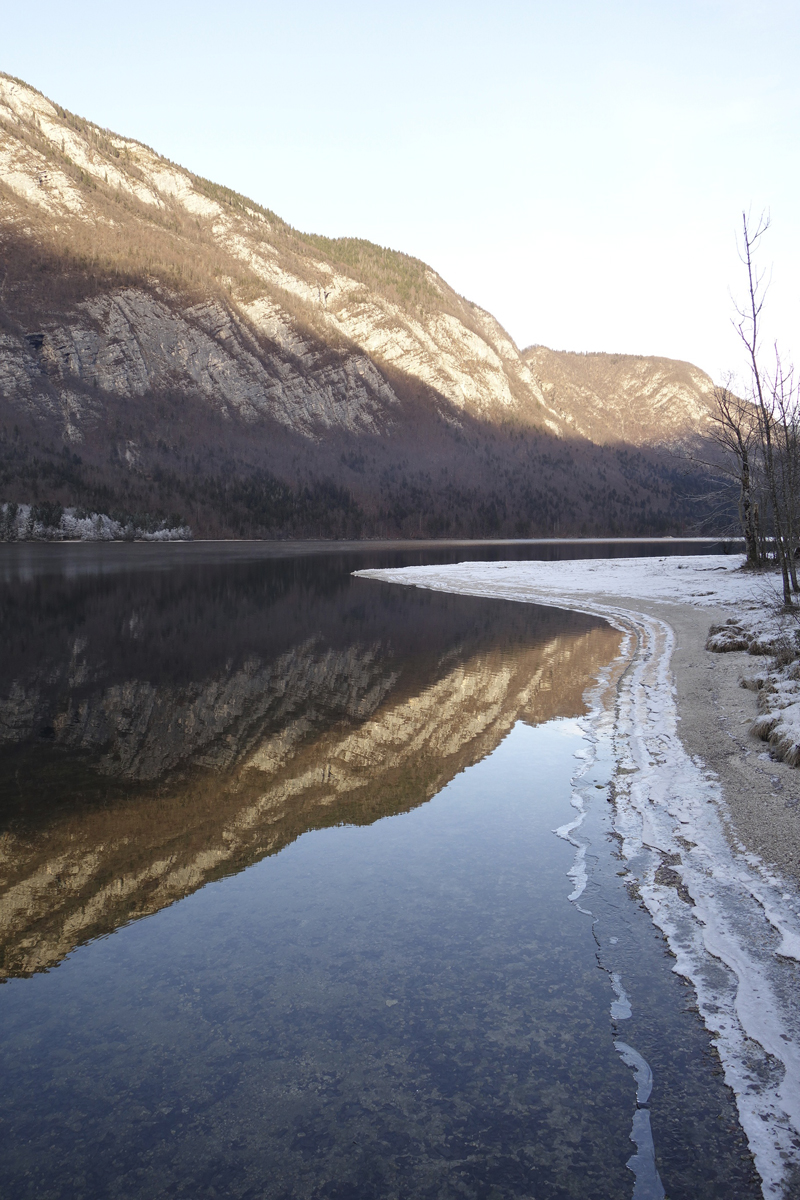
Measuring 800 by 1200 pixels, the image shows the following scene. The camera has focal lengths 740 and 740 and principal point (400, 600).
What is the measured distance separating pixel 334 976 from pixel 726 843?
4.47m

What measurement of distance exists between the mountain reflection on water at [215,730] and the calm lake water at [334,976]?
7 cm

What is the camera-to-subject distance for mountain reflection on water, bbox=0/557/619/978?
7.60 m

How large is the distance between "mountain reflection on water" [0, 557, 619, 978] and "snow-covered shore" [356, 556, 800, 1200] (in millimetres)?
2145

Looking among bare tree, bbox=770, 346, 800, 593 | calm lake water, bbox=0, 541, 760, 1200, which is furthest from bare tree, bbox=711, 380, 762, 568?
calm lake water, bbox=0, 541, 760, 1200

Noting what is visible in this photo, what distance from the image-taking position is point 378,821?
8961 millimetres

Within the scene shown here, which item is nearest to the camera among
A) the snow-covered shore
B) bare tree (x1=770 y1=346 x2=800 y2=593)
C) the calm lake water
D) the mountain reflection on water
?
the calm lake water

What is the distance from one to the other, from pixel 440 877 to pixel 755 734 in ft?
20.7

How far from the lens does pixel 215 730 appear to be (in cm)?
1306

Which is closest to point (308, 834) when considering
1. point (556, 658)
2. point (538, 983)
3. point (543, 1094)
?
point (538, 983)

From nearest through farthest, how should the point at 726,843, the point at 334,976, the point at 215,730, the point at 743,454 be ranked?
the point at 334,976, the point at 726,843, the point at 215,730, the point at 743,454

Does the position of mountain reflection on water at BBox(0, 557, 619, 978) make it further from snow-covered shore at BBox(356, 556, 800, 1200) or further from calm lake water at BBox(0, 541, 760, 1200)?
snow-covered shore at BBox(356, 556, 800, 1200)

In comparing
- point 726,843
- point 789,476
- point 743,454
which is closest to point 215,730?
point 726,843

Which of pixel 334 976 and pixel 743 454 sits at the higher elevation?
pixel 743 454

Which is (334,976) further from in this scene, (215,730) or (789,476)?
(789,476)
